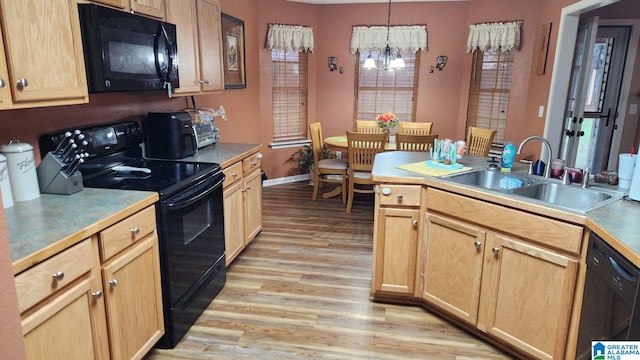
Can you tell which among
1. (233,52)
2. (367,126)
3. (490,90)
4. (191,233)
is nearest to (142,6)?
(191,233)

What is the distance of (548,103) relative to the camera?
4043 mm

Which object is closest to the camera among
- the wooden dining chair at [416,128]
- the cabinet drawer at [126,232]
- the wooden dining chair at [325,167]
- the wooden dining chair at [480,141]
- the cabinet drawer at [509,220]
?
the cabinet drawer at [126,232]

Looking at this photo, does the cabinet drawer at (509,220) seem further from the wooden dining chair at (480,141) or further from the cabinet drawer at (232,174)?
the wooden dining chair at (480,141)

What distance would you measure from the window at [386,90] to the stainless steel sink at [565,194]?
11.8 ft

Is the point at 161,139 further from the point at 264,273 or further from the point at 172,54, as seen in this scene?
the point at 264,273

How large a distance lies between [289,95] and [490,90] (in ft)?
8.74

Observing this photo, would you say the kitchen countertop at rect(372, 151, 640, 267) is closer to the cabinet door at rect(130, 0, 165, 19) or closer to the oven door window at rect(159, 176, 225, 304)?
the oven door window at rect(159, 176, 225, 304)

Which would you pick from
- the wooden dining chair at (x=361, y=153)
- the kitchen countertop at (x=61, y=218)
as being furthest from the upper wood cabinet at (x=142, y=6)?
the wooden dining chair at (x=361, y=153)

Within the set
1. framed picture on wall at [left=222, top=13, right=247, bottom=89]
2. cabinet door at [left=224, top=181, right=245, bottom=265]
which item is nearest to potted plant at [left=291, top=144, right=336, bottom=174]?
framed picture on wall at [left=222, top=13, right=247, bottom=89]

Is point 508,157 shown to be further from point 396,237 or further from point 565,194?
point 396,237

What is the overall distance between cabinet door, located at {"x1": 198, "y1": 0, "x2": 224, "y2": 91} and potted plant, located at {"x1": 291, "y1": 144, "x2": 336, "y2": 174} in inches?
91.8

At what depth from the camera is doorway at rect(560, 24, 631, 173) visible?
4.08m

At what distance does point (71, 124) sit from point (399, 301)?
2.24 meters

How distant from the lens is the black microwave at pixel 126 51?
1.86m
